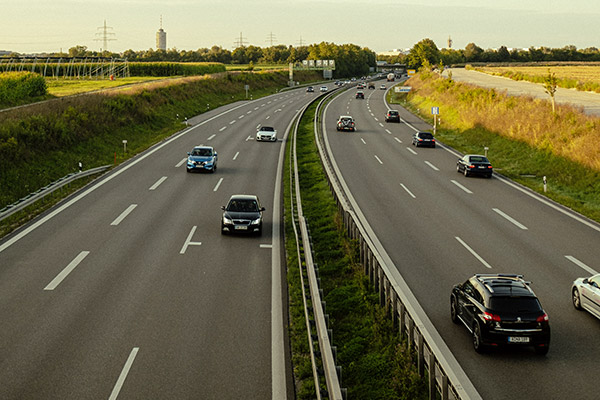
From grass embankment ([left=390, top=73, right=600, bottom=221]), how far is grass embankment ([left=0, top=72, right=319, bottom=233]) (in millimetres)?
26780

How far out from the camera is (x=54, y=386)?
39.1 ft

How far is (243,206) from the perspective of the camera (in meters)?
25.0

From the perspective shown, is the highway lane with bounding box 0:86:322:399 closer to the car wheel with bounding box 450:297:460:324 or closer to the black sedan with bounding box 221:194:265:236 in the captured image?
the black sedan with bounding box 221:194:265:236

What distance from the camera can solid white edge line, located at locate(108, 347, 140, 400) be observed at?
11619mm

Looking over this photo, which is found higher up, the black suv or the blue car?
the blue car

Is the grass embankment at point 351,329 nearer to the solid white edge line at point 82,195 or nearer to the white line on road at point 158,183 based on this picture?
the white line on road at point 158,183

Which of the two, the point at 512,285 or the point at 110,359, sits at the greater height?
the point at 512,285

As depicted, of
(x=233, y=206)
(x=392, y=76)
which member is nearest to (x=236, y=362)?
(x=233, y=206)

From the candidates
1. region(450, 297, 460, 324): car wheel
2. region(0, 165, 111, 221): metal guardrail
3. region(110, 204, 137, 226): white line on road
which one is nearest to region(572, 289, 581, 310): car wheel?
region(450, 297, 460, 324): car wheel

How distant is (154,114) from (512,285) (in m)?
53.8

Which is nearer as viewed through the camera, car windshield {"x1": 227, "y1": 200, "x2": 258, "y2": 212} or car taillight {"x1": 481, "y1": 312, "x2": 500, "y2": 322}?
car taillight {"x1": 481, "y1": 312, "x2": 500, "y2": 322}

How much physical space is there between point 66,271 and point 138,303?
3.94 m

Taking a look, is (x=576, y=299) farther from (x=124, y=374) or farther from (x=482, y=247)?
(x=124, y=374)

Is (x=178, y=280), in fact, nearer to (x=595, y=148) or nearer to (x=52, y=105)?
(x=595, y=148)
